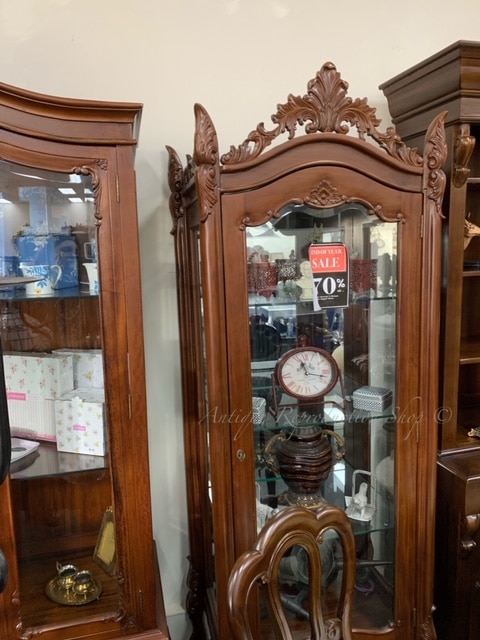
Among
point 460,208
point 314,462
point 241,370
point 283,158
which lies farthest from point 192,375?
point 460,208

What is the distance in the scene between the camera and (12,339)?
126 centimetres

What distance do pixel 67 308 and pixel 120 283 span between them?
196 mm

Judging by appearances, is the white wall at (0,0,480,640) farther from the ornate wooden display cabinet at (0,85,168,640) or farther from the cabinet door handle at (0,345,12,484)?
the cabinet door handle at (0,345,12,484)

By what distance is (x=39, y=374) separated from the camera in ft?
4.28

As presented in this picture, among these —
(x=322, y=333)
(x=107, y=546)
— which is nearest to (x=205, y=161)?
(x=322, y=333)

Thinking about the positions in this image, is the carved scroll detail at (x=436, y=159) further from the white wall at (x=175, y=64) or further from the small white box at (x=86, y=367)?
the small white box at (x=86, y=367)

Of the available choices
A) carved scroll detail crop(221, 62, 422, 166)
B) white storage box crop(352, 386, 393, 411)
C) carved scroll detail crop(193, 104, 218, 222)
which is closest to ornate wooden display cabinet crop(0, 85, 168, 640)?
carved scroll detail crop(193, 104, 218, 222)

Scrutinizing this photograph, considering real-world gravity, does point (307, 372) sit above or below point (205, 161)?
below

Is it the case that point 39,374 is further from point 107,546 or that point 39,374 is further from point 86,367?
point 107,546

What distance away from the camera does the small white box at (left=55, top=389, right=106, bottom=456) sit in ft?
4.11

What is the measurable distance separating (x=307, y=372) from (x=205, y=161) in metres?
0.64

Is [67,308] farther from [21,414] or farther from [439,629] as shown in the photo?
[439,629]

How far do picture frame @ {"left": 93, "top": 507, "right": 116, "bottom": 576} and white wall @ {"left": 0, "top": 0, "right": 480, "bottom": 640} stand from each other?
1.44 ft

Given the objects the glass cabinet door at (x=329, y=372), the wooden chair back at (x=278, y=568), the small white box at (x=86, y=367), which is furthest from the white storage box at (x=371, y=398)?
the small white box at (x=86, y=367)
